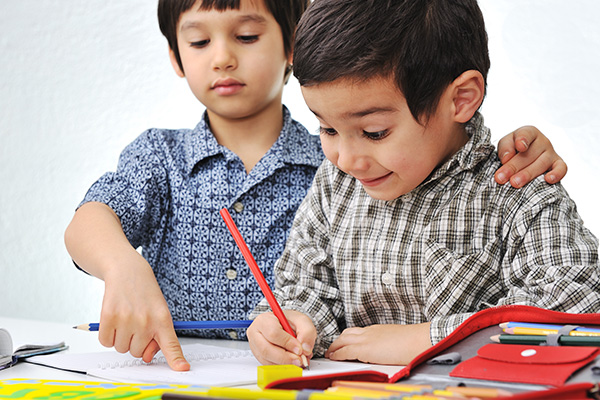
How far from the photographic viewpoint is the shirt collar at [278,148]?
0.99 meters

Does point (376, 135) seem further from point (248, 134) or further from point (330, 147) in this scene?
point (248, 134)

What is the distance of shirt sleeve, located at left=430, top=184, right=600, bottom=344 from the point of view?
2.00 ft

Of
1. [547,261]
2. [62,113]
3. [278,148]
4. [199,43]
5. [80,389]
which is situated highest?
[62,113]

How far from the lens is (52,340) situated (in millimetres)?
810

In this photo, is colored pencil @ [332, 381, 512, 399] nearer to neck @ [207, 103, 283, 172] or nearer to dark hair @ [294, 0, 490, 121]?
dark hair @ [294, 0, 490, 121]

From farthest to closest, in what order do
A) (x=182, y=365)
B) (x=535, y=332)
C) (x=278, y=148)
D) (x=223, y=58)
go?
(x=278, y=148)
(x=223, y=58)
(x=182, y=365)
(x=535, y=332)

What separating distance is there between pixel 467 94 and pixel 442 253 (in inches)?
6.2

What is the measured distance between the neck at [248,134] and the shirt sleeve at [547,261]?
16.9 inches

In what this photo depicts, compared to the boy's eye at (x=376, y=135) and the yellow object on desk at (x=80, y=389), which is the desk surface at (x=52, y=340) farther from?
the boy's eye at (x=376, y=135)

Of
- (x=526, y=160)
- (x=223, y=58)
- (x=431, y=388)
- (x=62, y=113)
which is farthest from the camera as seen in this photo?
(x=62, y=113)

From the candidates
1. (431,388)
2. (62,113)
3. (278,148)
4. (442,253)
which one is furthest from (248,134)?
(62,113)

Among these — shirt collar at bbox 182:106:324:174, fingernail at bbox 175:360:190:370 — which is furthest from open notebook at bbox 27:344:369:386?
shirt collar at bbox 182:106:324:174

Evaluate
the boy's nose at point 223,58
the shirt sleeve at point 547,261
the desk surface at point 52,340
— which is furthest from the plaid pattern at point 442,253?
the boy's nose at point 223,58

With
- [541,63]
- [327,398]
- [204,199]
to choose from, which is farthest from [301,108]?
[327,398]
